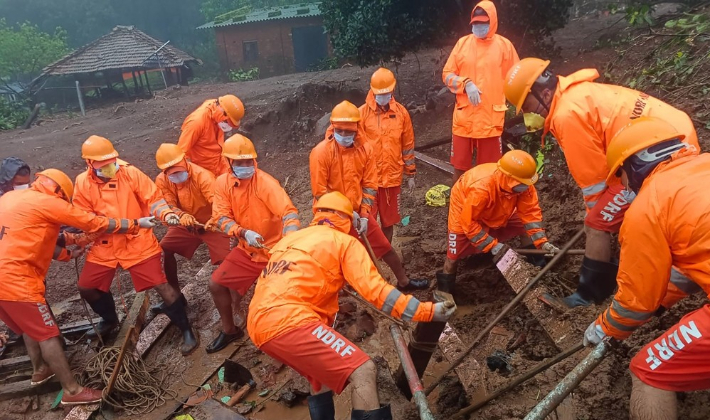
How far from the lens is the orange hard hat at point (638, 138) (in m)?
2.55

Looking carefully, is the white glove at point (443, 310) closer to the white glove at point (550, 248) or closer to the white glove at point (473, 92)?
the white glove at point (550, 248)

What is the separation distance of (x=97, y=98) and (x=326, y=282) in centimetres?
2336

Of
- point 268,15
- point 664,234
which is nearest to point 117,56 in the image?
point 268,15

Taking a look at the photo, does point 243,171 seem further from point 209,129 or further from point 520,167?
point 520,167

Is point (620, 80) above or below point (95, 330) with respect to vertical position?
above

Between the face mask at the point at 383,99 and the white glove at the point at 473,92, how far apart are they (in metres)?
0.90

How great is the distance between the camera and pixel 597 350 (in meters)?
2.71

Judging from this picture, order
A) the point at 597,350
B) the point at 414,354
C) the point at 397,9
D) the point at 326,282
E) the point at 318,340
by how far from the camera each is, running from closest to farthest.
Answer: the point at 597,350 < the point at 318,340 < the point at 326,282 < the point at 414,354 < the point at 397,9

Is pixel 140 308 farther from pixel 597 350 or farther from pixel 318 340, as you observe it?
pixel 597 350

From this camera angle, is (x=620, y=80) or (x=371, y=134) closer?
(x=371, y=134)

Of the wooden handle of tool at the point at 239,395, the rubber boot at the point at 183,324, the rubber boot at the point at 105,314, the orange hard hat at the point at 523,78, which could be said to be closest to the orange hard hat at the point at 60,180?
the rubber boot at the point at 105,314

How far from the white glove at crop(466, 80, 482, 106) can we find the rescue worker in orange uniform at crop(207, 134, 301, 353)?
7.96ft

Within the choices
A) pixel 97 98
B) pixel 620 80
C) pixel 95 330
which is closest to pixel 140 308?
pixel 95 330

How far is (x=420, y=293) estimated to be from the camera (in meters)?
5.53
